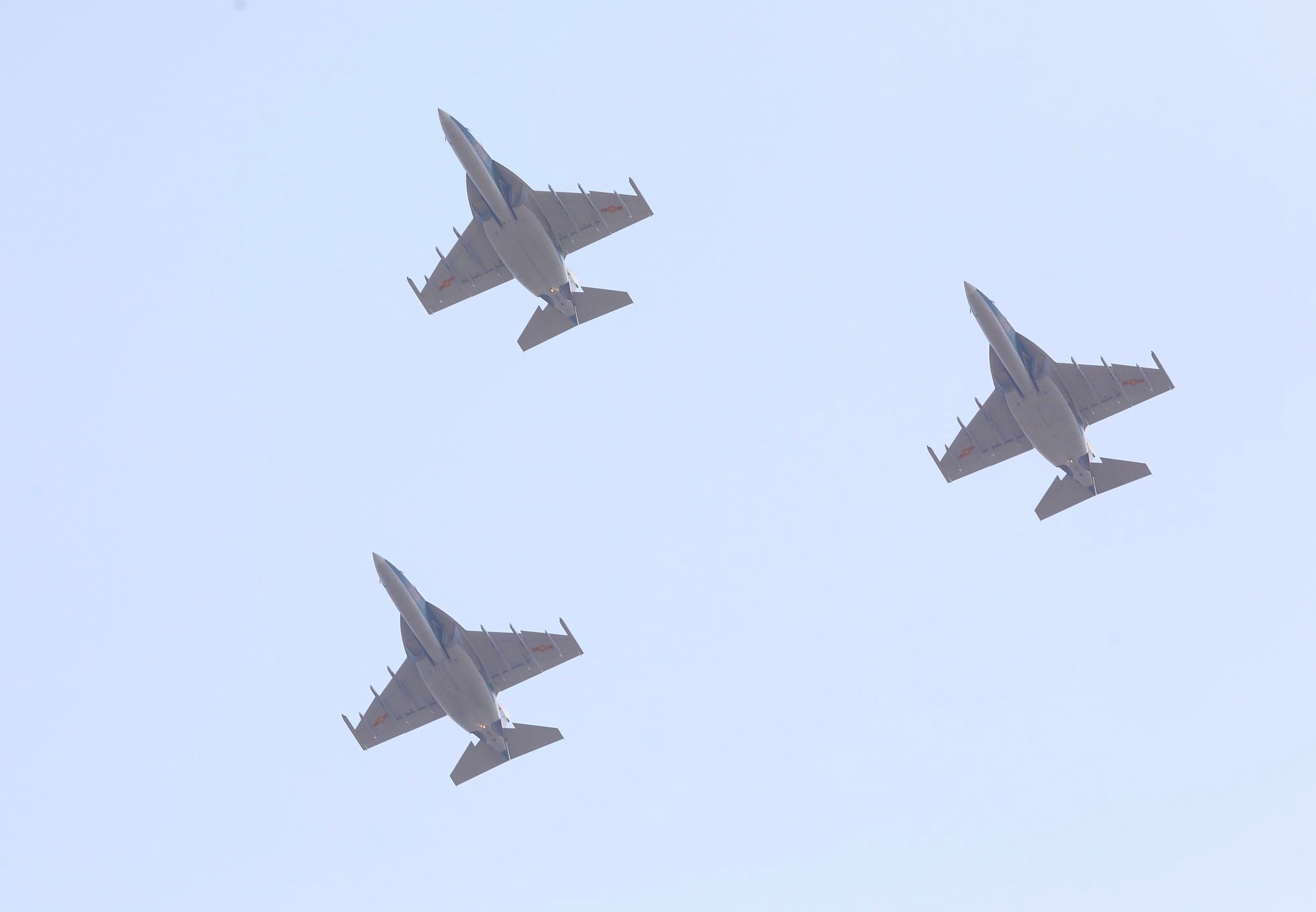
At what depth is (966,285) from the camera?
5978cm

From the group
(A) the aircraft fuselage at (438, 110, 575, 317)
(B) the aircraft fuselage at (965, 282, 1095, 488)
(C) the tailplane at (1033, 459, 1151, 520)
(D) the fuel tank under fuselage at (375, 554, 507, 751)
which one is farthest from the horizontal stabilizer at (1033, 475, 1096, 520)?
(D) the fuel tank under fuselage at (375, 554, 507, 751)

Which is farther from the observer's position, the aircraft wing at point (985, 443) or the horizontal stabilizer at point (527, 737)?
the aircraft wing at point (985, 443)

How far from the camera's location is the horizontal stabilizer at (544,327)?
2569 inches

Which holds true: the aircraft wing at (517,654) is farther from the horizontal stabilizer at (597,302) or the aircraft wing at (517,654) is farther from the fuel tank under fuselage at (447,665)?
the horizontal stabilizer at (597,302)

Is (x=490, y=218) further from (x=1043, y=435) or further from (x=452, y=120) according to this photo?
(x=1043, y=435)

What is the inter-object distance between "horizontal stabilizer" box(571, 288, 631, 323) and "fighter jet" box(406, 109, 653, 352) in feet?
0.09

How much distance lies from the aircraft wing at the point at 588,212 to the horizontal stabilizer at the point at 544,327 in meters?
3.45

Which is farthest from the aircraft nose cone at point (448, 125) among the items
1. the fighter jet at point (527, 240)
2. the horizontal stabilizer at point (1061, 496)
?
the horizontal stabilizer at point (1061, 496)

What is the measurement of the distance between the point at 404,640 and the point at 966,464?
2297 cm

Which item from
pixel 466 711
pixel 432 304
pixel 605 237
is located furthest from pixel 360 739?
pixel 605 237

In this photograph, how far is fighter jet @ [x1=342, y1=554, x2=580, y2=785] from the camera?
199 feet

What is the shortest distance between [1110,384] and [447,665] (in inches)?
1059

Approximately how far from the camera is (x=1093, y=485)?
63.8 metres

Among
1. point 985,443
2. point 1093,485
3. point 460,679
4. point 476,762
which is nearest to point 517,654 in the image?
point 460,679
